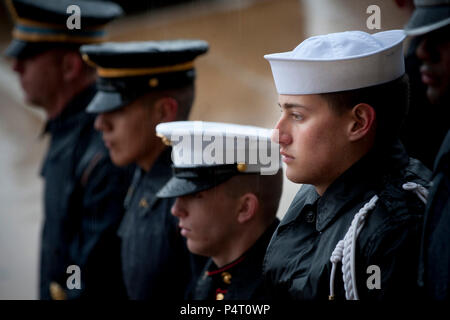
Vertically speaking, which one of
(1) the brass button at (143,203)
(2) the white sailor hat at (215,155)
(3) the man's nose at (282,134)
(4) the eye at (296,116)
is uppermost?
(4) the eye at (296,116)

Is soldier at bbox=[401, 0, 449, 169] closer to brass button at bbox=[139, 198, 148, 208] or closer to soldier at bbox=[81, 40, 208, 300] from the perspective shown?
soldier at bbox=[81, 40, 208, 300]

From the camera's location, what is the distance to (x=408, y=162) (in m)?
1.92

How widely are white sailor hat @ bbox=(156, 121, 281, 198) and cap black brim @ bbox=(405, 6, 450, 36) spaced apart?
0.58 metres

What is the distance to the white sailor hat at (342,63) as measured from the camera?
1.79m

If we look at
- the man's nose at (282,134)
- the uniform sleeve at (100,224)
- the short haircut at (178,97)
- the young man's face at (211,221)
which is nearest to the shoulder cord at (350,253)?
the man's nose at (282,134)

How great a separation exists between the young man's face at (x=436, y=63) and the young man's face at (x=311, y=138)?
53 cm

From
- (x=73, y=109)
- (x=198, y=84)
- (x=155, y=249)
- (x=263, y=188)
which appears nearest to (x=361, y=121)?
(x=263, y=188)

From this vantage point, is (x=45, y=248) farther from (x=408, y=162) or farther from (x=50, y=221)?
(x=408, y=162)

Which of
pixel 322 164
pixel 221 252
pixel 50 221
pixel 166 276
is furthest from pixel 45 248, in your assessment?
pixel 322 164

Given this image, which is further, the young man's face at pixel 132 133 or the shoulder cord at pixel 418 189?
the young man's face at pixel 132 133

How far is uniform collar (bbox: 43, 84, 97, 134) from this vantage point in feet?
13.5

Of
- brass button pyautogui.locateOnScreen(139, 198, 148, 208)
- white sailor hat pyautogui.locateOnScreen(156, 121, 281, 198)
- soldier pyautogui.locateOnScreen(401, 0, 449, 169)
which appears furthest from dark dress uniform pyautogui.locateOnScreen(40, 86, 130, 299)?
soldier pyautogui.locateOnScreen(401, 0, 449, 169)

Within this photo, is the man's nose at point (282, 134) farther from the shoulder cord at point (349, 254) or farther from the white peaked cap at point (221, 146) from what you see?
the white peaked cap at point (221, 146)
